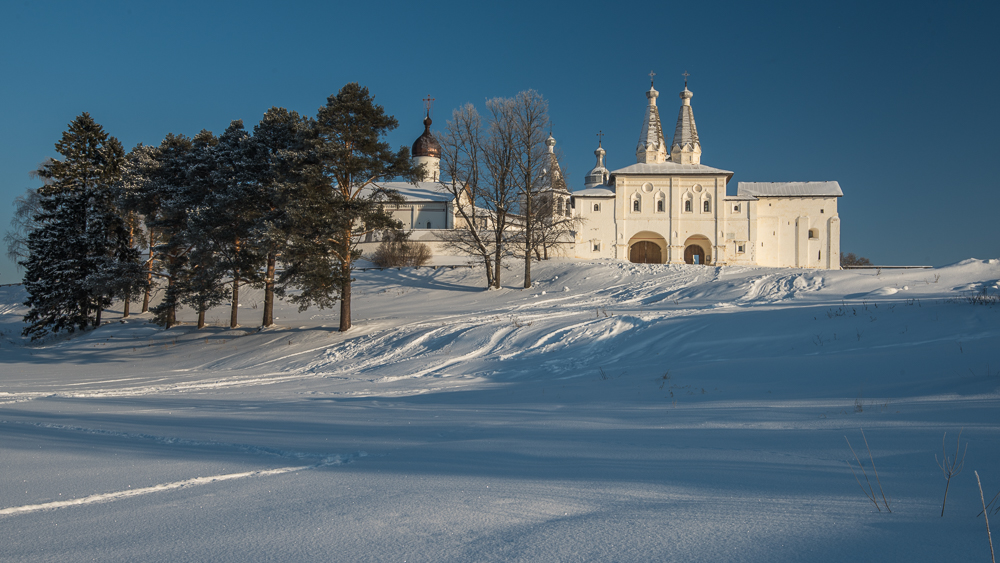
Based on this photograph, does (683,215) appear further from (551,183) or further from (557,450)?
(557,450)

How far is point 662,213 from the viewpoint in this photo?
53.6m

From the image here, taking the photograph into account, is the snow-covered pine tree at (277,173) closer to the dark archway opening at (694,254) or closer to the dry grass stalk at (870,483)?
the dry grass stalk at (870,483)

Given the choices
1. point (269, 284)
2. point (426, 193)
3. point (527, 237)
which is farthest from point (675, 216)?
point (269, 284)

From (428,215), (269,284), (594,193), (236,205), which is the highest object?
(594,193)

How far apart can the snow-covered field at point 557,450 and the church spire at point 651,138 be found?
4550 cm

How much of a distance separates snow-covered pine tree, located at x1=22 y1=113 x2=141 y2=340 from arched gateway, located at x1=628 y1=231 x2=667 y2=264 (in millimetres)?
40358

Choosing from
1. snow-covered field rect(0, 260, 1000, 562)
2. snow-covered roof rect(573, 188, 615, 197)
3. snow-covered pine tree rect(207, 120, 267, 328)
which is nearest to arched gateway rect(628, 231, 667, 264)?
snow-covered roof rect(573, 188, 615, 197)

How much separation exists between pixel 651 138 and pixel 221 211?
1753 inches

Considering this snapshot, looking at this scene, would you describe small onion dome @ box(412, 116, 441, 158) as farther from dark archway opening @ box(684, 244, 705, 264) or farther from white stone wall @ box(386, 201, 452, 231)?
dark archway opening @ box(684, 244, 705, 264)

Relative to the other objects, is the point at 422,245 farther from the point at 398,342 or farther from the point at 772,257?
the point at 772,257

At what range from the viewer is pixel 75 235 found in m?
27.2

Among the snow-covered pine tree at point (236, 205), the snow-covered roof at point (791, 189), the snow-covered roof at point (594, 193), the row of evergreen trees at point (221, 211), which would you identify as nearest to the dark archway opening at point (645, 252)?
the snow-covered roof at point (594, 193)

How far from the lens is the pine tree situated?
18.4m

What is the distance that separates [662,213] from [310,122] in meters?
39.7
